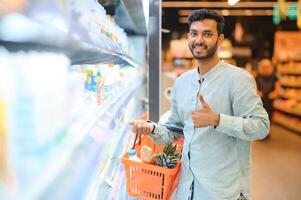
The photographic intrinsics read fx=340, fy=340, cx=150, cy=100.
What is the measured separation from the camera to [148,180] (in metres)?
1.71

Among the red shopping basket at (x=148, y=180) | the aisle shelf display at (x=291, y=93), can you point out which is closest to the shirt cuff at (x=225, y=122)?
the red shopping basket at (x=148, y=180)

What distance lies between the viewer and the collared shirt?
158cm

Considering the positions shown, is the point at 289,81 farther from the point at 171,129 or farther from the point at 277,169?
the point at 171,129

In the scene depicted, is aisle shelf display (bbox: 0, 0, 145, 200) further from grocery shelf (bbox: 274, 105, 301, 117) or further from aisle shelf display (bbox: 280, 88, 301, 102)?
aisle shelf display (bbox: 280, 88, 301, 102)

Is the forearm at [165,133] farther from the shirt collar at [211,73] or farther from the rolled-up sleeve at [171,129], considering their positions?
the shirt collar at [211,73]

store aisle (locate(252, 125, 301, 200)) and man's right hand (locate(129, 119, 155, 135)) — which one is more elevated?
man's right hand (locate(129, 119, 155, 135))

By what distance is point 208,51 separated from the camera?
1.67 m

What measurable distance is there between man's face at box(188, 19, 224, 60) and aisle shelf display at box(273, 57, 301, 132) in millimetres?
7896

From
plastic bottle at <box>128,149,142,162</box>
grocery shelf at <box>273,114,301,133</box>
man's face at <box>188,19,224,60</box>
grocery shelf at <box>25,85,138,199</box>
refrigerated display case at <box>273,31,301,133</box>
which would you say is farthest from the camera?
refrigerated display case at <box>273,31,301,133</box>

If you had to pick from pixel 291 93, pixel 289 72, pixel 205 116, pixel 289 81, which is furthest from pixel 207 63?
pixel 289 72

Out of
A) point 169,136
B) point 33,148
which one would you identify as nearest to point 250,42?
point 169,136

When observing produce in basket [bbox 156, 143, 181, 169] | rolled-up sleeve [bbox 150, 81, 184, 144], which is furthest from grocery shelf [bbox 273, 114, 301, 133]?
produce in basket [bbox 156, 143, 181, 169]

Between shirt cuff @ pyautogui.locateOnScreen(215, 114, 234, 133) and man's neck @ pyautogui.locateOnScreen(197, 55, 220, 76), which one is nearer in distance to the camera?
shirt cuff @ pyautogui.locateOnScreen(215, 114, 234, 133)

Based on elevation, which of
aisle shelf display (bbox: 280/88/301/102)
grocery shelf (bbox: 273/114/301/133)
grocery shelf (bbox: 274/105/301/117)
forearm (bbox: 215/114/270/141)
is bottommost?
grocery shelf (bbox: 273/114/301/133)
